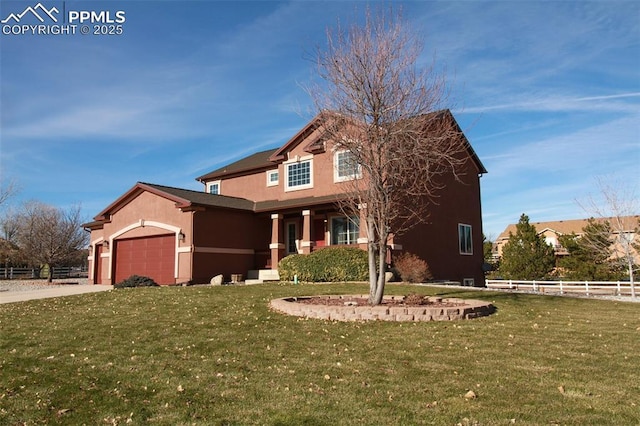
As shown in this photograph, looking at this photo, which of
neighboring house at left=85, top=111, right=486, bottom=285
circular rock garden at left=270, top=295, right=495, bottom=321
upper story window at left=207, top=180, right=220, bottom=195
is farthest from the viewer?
upper story window at left=207, top=180, right=220, bottom=195

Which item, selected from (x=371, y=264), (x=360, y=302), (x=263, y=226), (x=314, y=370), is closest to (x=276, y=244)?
(x=263, y=226)

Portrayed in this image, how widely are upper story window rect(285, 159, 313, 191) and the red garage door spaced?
21.9ft

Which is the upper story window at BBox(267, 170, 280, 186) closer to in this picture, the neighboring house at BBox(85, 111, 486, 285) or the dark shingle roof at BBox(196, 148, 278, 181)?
the neighboring house at BBox(85, 111, 486, 285)

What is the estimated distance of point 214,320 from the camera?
10711 mm

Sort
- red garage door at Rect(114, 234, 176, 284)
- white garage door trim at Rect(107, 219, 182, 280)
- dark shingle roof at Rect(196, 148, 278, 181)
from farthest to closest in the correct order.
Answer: dark shingle roof at Rect(196, 148, 278, 181) < red garage door at Rect(114, 234, 176, 284) < white garage door trim at Rect(107, 219, 182, 280)

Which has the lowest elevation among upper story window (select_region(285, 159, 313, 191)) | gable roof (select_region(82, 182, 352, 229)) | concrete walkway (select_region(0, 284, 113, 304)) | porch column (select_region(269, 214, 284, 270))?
concrete walkway (select_region(0, 284, 113, 304))

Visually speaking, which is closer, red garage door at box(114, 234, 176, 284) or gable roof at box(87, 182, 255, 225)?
gable roof at box(87, 182, 255, 225)

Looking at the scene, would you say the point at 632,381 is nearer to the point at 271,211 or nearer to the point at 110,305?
the point at 110,305

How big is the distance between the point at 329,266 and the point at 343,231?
140 inches

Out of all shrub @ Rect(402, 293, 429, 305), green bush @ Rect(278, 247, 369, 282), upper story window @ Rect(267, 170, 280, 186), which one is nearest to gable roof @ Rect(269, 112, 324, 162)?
upper story window @ Rect(267, 170, 280, 186)

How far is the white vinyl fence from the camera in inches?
1016

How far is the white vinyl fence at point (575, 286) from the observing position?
25812 millimetres

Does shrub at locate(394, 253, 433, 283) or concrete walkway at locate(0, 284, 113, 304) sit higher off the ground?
shrub at locate(394, 253, 433, 283)

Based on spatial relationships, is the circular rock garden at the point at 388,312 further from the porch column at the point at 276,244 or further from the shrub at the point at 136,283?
the porch column at the point at 276,244
